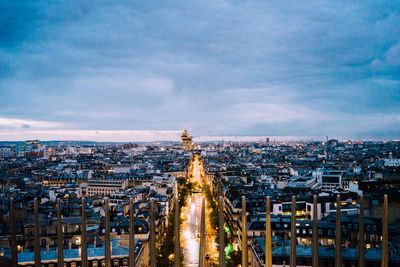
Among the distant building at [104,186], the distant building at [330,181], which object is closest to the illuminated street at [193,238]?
the distant building at [104,186]

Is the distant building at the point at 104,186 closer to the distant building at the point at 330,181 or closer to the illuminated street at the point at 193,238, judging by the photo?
the illuminated street at the point at 193,238

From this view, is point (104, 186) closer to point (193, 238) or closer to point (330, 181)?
point (193, 238)

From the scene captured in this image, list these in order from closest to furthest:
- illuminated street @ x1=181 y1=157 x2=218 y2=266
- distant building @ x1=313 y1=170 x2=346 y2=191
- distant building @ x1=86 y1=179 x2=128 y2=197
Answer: illuminated street @ x1=181 y1=157 x2=218 y2=266 < distant building @ x1=313 y1=170 x2=346 y2=191 < distant building @ x1=86 y1=179 x2=128 y2=197

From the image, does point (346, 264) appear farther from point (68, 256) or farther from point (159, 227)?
point (159, 227)

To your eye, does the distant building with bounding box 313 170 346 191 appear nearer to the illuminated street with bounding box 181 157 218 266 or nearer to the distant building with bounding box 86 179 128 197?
the illuminated street with bounding box 181 157 218 266

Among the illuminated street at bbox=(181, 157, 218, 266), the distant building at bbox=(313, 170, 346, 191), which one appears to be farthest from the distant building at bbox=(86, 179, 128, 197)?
the distant building at bbox=(313, 170, 346, 191)

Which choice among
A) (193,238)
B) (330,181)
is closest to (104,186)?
(193,238)

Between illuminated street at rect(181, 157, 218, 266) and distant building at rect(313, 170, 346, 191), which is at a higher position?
distant building at rect(313, 170, 346, 191)

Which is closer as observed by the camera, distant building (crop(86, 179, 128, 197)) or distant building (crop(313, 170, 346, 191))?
distant building (crop(313, 170, 346, 191))

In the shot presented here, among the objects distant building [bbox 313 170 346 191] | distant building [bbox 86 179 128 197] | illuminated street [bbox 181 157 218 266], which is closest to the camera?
illuminated street [bbox 181 157 218 266]

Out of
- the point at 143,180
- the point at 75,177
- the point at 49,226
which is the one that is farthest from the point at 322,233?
the point at 75,177

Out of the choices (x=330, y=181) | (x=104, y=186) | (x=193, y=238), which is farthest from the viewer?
(x=104, y=186)
